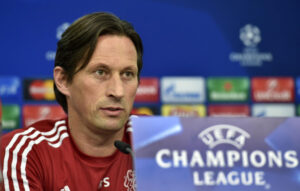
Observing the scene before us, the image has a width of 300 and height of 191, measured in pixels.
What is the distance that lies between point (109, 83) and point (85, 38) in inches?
6.2

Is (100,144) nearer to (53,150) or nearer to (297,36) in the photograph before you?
(53,150)

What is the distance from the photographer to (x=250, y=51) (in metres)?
3.30

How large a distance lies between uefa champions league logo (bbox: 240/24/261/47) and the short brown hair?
1.84 m

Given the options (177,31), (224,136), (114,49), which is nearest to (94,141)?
(114,49)

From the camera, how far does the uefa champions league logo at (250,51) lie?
3287mm

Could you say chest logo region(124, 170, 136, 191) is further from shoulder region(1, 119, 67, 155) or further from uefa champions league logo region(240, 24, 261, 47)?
uefa champions league logo region(240, 24, 261, 47)

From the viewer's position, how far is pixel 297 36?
3.37 meters

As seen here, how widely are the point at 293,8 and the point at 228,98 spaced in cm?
72

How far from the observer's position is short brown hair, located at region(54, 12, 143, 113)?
146cm

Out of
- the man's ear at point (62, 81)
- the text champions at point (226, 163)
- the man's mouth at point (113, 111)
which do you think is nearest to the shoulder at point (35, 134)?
the man's ear at point (62, 81)

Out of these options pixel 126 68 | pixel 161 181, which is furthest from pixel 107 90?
pixel 161 181

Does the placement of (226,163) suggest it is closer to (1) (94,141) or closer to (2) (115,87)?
(2) (115,87)

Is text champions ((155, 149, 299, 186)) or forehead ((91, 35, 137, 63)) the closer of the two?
text champions ((155, 149, 299, 186))

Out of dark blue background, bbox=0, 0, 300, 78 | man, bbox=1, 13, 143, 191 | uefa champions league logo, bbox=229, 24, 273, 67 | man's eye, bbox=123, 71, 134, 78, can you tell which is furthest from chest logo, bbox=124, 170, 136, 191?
uefa champions league logo, bbox=229, 24, 273, 67
